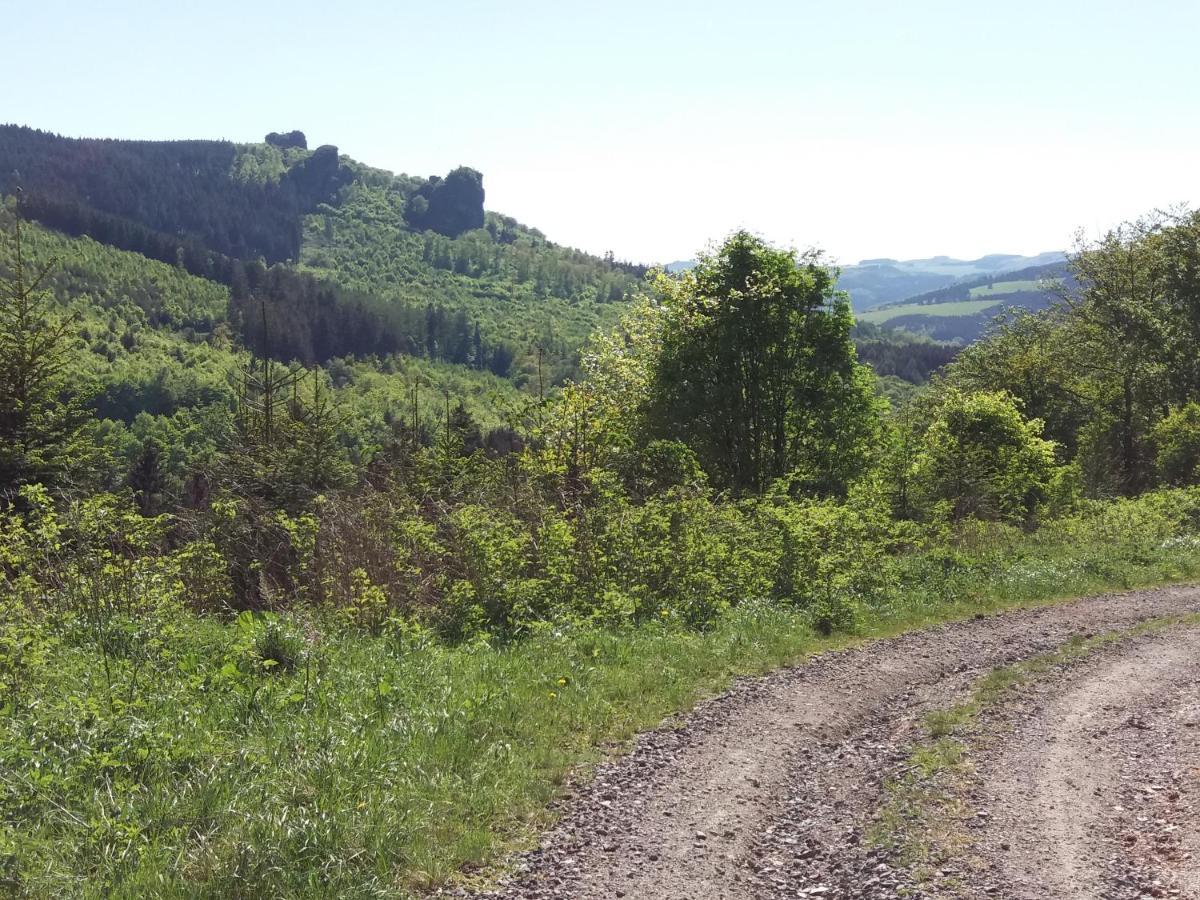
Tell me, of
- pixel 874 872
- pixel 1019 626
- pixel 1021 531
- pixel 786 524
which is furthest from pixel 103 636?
pixel 1021 531

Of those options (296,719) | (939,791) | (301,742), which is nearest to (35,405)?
(296,719)

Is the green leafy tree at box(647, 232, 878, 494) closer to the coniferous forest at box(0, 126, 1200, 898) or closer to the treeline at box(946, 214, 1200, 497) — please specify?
the coniferous forest at box(0, 126, 1200, 898)

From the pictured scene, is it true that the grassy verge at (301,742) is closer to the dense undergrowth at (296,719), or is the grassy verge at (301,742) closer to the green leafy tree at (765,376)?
the dense undergrowth at (296,719)

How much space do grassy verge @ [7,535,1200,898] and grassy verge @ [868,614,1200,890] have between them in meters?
2.59

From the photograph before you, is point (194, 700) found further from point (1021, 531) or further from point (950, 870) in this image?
point (1021, 531)

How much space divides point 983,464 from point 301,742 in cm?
2292

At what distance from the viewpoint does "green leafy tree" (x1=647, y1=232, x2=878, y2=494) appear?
2273 cm

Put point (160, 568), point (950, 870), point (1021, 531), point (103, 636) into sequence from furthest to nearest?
point (1021, 531) < point (160, 568) < point (103, 636) < point (950, 870)

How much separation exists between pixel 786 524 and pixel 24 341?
15296mm

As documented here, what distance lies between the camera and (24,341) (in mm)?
16500

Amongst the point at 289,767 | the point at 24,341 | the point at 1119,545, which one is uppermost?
the point at 24,341

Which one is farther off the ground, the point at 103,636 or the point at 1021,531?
the point at 103,636

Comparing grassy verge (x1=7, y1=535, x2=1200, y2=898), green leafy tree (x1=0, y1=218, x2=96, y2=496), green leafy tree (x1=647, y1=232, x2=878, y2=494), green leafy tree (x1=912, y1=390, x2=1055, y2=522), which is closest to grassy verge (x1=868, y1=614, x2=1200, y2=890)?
grassy verge (x1=7, y1=535, x2=1200, y2=898)

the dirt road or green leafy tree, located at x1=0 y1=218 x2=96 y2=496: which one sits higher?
green leafy tree, located at x1=0 y1=218 x2=96 y2=496
